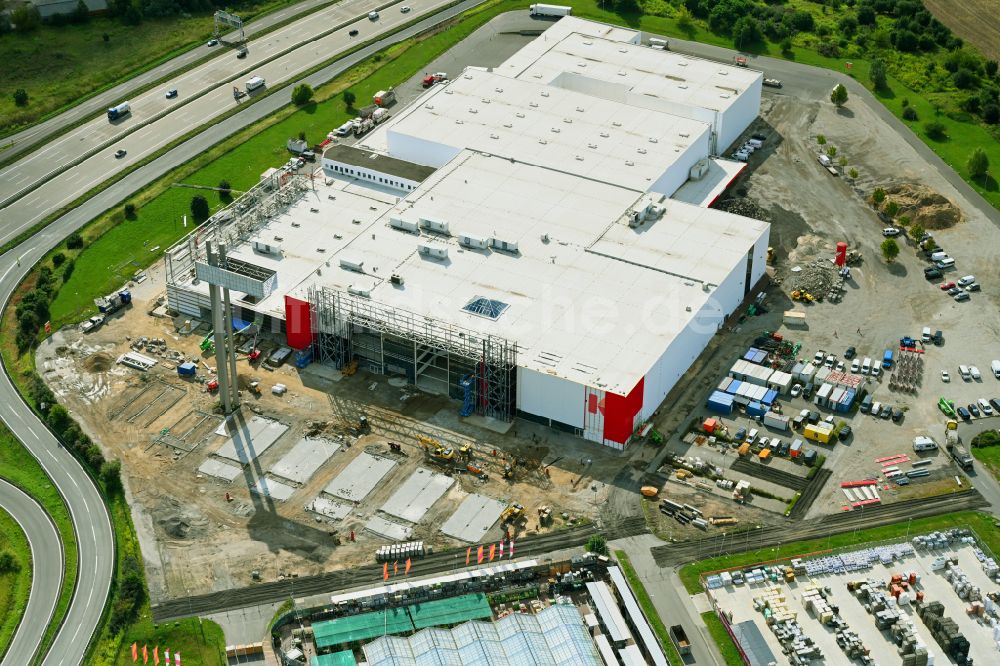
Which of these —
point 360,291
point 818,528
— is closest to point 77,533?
point 360,291

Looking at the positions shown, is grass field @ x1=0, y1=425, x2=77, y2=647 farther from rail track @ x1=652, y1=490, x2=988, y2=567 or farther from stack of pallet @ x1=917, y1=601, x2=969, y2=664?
stack of pallet @ x1=917, y1=601, x2=969, y2=664

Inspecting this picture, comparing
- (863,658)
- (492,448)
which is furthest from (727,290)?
(863,658)

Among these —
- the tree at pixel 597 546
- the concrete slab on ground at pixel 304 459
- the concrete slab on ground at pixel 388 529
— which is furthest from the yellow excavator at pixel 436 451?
the tree at pixel 597 546

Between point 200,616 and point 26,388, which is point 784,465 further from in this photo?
point 26,388

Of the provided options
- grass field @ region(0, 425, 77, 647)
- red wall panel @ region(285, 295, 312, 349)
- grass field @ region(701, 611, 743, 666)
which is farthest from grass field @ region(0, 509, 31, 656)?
grass field @ region(701, 611, 743, 666)

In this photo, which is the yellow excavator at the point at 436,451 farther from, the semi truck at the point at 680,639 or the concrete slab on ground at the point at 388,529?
the semi truck at the point at 680,639
